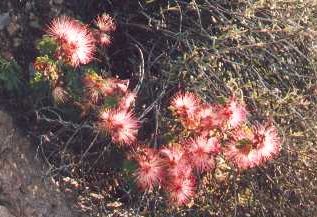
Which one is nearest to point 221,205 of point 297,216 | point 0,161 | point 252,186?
point 252,186

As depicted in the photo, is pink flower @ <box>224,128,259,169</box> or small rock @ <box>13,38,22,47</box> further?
small rock @ <box>13,38,22,47</box>

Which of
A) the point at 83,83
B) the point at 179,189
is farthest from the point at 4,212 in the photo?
the point at 179,189

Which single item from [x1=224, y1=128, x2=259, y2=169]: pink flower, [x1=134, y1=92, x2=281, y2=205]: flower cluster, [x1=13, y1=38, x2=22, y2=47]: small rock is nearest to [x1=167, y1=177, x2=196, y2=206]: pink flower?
[x1=134, y1=92, x2=281, y2=205]: flower cluster

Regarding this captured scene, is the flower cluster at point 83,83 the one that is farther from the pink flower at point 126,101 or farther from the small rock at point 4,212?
the small rock at point 4,212

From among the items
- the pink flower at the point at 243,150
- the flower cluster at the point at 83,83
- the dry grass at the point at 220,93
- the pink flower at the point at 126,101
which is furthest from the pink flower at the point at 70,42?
the pink flower at the point at 243,150

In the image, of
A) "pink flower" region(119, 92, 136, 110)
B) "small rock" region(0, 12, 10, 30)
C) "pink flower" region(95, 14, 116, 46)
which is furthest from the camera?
"small rock" region(0, 12, 10, 30)

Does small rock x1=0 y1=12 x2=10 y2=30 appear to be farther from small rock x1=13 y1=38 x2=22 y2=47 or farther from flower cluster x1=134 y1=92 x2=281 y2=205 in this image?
flower cluster x1=134 y1=92 x2=281 y2=205

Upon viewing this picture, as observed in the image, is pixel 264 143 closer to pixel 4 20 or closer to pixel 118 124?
pixel 118 124
